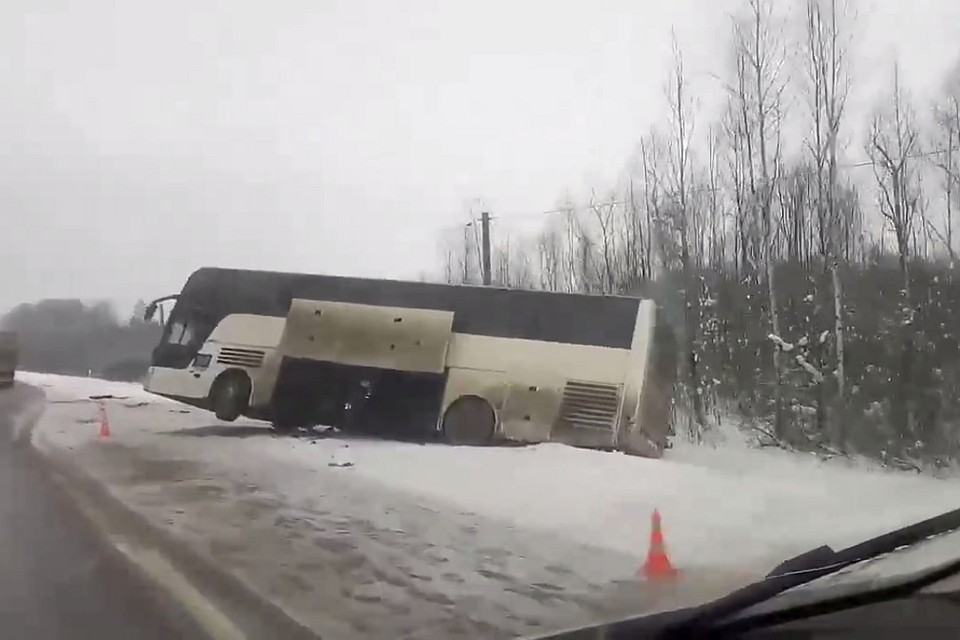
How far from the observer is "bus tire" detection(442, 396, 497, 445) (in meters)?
9.95

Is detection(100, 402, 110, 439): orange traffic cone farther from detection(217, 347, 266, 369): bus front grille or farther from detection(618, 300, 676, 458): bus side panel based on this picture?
detection(618, 300, 676, 458): bus side panel

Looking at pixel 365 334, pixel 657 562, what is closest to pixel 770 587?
pixel 657 562

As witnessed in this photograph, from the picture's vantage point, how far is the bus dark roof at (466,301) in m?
8.46

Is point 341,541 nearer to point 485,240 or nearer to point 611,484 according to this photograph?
point 611,484

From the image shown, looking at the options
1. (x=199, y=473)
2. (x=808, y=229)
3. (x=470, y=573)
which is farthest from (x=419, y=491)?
(x=808, y=229)

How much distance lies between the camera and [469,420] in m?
10.1

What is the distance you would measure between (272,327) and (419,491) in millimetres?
2344

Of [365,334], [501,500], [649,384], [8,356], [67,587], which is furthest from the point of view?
[649,384]

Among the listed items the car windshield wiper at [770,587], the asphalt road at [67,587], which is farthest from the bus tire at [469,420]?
the car windshield wiper at [770,587]

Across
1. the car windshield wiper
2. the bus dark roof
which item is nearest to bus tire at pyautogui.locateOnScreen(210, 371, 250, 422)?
the bus dark roof

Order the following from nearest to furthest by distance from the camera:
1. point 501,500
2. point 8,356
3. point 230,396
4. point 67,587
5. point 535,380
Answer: point 67,587 < point 501,500 < point 8,356 < point 230,396 < point 535,380

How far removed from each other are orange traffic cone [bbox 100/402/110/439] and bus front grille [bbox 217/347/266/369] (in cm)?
123

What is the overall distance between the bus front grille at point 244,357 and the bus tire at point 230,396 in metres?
0.10

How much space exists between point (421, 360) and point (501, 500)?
3.05 metres
